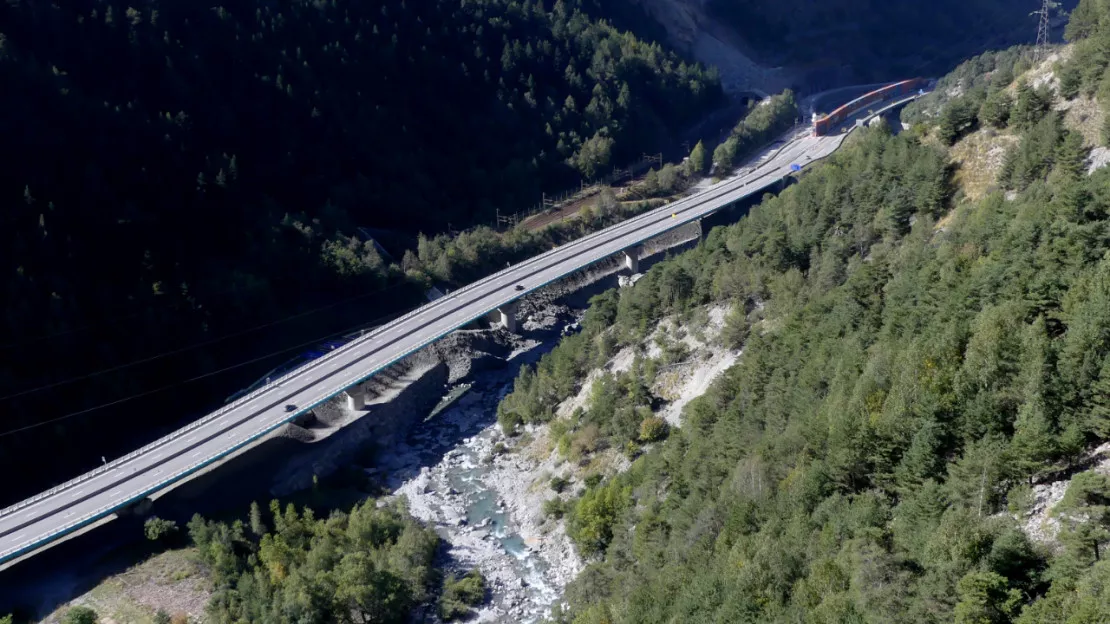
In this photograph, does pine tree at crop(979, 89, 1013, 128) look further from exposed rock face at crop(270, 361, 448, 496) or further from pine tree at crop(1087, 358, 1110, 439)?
exposed rock face at crop(270, 361, 448, 496)

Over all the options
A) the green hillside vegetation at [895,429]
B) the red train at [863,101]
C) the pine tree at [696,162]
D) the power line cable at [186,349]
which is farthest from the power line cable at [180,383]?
the red train at [863,101]

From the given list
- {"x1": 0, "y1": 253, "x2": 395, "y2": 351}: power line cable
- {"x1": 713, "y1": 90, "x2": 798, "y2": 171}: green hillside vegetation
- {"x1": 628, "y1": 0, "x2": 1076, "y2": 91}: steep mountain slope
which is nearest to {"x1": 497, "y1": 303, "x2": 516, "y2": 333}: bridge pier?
{"x1": 0, "y1": 253, "x2": 395, "y2": 351}: power line cable

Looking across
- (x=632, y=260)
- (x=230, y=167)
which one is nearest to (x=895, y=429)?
(x=632, y=260)

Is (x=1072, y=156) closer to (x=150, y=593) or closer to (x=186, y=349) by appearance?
(x=150, y=593)

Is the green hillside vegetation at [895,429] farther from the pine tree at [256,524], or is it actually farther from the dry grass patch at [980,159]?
the pine tree at [256,524]

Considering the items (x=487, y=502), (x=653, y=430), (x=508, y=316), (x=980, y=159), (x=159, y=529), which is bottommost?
(x=487, y=502)

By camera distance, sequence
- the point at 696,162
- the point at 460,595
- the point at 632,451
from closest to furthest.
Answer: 1. the point at 460,595
2. the point at 632,451
3. the point at 696,162

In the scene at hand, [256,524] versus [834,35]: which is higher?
[834,35]
